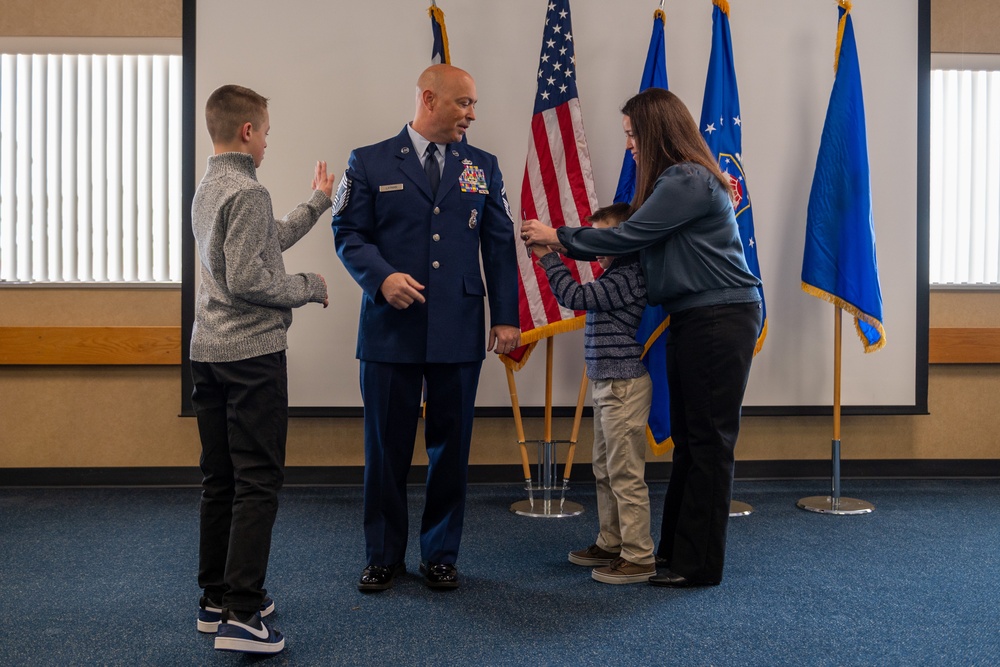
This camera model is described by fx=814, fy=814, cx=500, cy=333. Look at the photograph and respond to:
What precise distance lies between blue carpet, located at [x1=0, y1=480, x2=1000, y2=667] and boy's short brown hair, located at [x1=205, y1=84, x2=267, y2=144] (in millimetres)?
1295

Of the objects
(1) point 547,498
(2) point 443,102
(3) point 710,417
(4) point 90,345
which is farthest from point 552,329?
(4) point 90,345

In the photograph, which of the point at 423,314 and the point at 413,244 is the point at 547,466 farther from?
the point at 413,244

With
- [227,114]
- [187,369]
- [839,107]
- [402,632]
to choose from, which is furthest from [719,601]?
[187,369]

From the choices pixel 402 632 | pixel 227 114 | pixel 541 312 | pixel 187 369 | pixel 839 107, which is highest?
pixel 839 107

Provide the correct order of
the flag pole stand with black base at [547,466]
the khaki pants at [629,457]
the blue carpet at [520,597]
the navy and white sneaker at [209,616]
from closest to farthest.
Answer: the blue carpet at [520,597], the navy and white sneaker at [209,616], the khaki pants at [629,457], the flag pole stand with black base at [547,466]

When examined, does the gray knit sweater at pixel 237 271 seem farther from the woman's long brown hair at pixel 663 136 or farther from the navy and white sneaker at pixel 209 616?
the woman's long brown hair at pixel 663 136

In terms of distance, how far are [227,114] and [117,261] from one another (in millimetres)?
2328

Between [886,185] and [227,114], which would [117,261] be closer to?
[227,114]

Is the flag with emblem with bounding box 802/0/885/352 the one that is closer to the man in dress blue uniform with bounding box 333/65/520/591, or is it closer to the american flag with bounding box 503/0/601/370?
the american flag with bounding box 503/0/601/370

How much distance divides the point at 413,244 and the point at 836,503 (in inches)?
91.7

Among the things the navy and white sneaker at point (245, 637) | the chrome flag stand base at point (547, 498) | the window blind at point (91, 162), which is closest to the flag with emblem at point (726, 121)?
the chrome flag stand base at point (547, 498)

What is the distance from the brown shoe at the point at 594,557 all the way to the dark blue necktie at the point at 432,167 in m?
1.33

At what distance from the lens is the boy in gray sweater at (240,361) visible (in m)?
1.97

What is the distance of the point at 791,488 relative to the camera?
13.2ft
